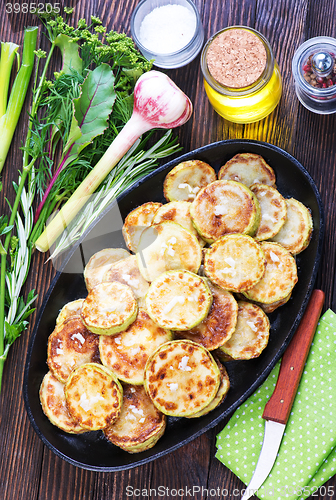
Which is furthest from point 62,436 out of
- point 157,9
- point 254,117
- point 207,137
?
point 157,9

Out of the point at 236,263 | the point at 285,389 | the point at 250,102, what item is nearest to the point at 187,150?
the point at 250,102

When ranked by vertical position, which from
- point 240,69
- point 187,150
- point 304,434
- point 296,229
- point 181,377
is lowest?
point 304,434

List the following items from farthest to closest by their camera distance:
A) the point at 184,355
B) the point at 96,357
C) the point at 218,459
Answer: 1. the point at 218,459
2. the point at 96,357
3. the point at 184,355

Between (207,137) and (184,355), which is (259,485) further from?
(207,137)

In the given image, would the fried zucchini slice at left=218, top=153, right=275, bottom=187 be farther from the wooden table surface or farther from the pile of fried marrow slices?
the wooden table surface

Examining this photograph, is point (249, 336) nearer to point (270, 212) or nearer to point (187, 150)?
point (270, 212)
